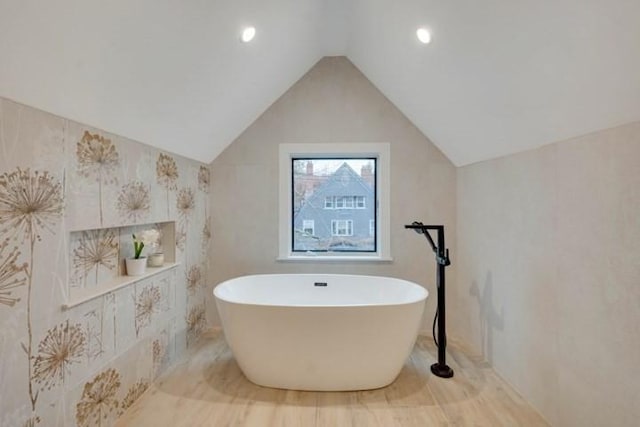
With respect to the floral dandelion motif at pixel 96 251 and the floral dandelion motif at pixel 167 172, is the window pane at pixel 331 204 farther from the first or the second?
the floral dandelion motif at pixel 96 251

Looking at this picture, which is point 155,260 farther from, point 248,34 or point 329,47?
point 329,47

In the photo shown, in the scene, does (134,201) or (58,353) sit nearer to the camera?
(58,353)

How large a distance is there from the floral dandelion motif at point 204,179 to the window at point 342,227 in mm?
1353

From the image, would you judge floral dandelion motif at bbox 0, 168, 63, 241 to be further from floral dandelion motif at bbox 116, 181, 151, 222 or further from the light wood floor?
the light wood floor

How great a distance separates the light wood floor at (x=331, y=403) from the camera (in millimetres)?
1935

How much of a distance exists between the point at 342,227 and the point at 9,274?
2695mm

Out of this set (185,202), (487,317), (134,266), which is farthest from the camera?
(185,202)

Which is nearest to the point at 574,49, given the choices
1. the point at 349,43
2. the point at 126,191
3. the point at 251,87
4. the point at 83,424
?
the point at 349,43

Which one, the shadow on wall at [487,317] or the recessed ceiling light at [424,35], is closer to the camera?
the recessed ceiling light at [424,35]

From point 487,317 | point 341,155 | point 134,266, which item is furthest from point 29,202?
point 487,317

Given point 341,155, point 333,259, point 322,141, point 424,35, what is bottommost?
point 333,259

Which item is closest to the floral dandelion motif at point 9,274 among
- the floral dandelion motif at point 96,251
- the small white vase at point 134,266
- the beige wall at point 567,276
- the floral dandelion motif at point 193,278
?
the floral dandelion motif at point 96,251

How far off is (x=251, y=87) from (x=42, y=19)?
170cm

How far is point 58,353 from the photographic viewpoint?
4.96ft
